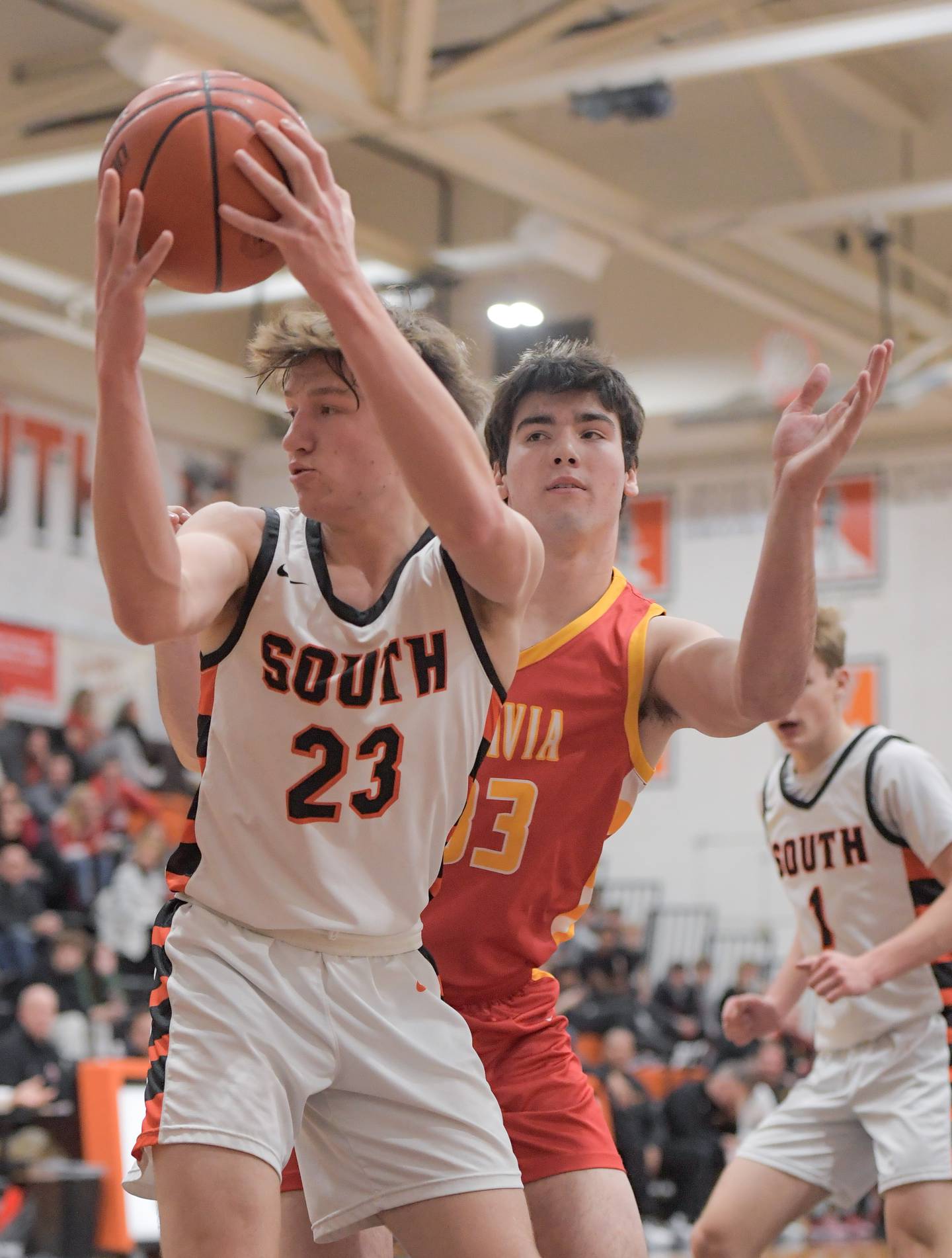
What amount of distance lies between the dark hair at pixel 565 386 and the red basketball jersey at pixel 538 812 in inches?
19.5

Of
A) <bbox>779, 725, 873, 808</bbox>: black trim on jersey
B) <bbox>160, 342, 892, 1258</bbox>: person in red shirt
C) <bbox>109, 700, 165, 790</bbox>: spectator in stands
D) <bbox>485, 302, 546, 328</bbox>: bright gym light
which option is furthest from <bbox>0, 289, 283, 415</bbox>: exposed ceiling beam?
<bbox>160, 342, 892, 1258</bbox>: person in red shirt

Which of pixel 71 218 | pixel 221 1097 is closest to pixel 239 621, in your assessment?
pixel 221 1097

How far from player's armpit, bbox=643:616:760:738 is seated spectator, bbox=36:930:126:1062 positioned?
8.04 meters

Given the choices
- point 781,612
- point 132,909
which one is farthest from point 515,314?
point 781,612

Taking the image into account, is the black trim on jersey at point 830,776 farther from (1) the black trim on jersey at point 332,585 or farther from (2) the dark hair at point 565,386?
(1) the black trim on jersey at point 332,585

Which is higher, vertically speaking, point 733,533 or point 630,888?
point 733,533

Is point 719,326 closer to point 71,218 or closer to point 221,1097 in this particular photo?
point 71,218

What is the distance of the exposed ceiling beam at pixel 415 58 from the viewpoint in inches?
388

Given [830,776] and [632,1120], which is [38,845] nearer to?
[632,1120]

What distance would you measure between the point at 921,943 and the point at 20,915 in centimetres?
919

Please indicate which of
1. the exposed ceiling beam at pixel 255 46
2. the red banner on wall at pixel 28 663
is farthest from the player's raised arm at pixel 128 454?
the red banner on wall at pixel 28 663

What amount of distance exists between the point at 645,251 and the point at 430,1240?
1257 cm

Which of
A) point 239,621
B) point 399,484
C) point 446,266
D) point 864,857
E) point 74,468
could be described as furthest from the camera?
point 74,468

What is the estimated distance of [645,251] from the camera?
14.4m
